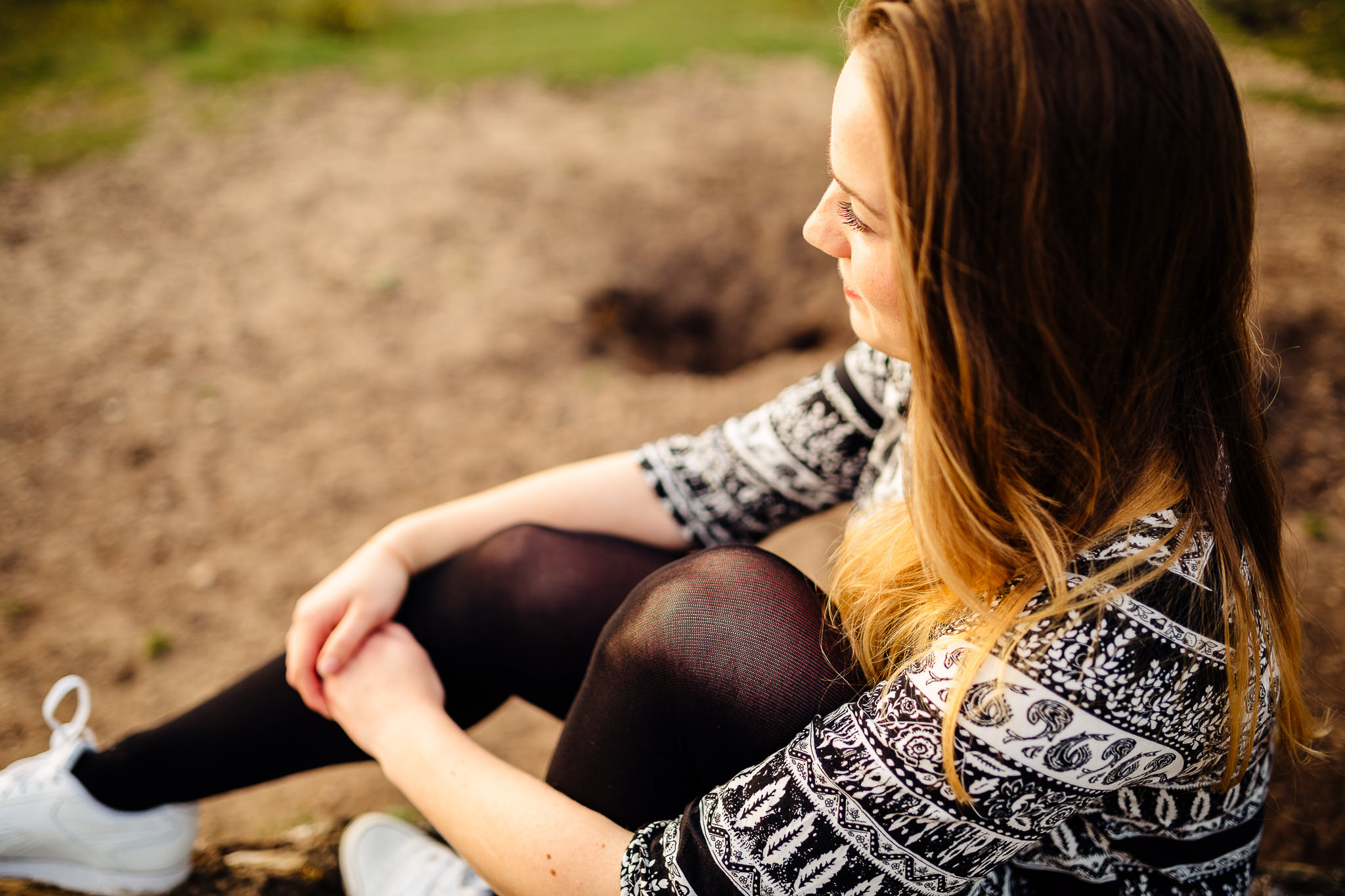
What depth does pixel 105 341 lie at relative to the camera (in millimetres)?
3732

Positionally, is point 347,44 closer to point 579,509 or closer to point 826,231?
point 579,509

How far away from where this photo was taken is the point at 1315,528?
2.67 m

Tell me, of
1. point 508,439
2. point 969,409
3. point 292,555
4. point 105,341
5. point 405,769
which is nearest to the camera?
point 969,409

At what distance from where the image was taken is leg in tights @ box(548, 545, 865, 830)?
115cm

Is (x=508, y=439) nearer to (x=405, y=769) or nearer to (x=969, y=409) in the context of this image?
(x=405, y=769)

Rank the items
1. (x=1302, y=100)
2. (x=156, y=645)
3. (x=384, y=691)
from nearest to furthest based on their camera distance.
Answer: (x=384, y=691)
(x=156, y=645)
(x=1302, y=100)

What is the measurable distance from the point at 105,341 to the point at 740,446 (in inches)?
141

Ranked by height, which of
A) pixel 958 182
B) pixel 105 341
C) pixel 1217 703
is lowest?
pixel 105 341

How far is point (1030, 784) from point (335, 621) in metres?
1.20

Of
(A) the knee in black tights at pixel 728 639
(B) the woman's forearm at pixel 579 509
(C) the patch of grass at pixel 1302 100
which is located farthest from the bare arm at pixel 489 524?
(C) the patch of grass at pixel 1302 100

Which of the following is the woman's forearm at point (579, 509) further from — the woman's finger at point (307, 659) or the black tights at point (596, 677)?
the woman's finger at point (307, 659)

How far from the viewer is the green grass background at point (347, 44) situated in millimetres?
5480

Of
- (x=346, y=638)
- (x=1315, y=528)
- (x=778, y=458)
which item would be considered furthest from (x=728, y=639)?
(x=1315, y=528)

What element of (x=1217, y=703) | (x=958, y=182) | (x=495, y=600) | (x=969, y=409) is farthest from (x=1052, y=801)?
(x=495, y=600)
